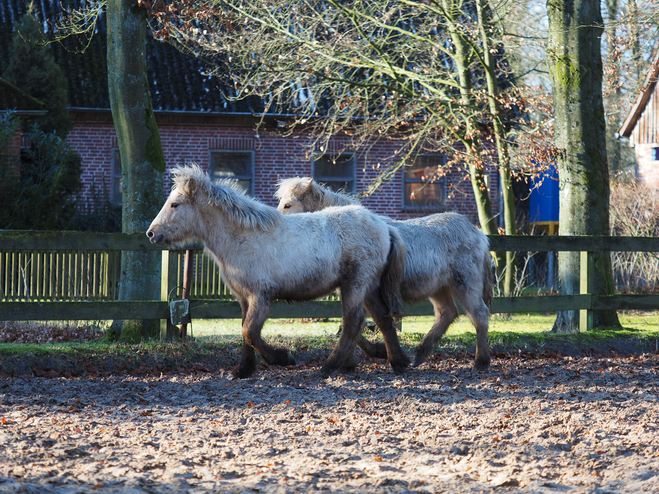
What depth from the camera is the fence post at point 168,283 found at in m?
7.98

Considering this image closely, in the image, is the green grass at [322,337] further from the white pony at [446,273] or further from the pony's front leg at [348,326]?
the pony's front leg at [348,326]

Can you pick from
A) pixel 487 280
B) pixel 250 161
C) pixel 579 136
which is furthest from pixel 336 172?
pixel 487 280

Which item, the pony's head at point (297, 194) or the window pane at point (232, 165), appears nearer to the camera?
the pony's head at point (297, 194)

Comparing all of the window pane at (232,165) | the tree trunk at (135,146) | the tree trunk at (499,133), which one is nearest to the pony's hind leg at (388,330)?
the tree trunk at (135,146)

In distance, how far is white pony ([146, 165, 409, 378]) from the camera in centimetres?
643

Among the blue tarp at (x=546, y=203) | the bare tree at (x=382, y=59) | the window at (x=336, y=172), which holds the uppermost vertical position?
the bare tree at (x=382, y=59)

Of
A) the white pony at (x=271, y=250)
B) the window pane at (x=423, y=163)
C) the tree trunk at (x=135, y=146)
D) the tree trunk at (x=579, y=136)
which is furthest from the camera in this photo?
the window pane at (x=423, y=163)

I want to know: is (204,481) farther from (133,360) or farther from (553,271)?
(553,271)

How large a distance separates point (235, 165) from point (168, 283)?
448 inches

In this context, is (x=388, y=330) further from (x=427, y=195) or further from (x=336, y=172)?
(x=427, y=195)

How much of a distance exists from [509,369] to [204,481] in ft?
14.8

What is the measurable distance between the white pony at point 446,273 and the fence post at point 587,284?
2.38 meters

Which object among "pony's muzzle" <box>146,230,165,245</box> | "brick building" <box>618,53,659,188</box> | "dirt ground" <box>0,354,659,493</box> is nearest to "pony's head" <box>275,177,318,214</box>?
"pony's muzzle" <box>146,230,165,245</box>

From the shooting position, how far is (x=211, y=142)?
18734 mm
